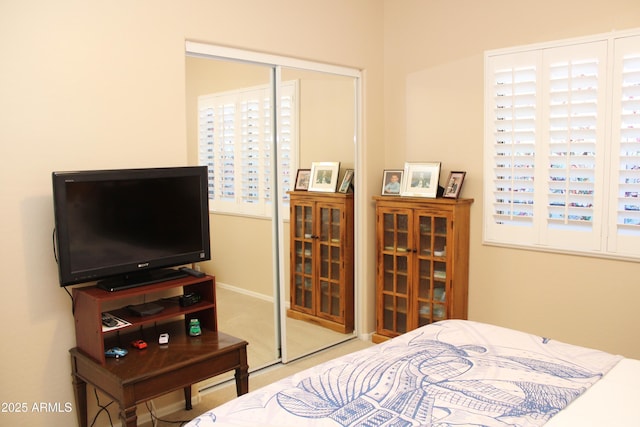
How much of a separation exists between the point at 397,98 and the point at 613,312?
2.19m

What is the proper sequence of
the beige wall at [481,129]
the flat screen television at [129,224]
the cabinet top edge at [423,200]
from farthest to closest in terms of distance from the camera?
the cabinet top edge at [423,200] < the beige wall at [481,129] < the flat screen television at [129,224]

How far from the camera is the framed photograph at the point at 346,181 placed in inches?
165

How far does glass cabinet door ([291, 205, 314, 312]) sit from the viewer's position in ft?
12.8

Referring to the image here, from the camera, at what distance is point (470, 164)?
3.84m

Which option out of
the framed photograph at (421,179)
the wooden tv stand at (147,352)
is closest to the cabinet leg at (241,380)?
the wooden tv stand at (147,352)

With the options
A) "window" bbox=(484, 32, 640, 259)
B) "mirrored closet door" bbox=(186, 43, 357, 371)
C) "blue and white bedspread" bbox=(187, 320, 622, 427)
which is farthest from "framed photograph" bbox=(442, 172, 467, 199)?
"blue and white bedspread" bbox=(187, 320, 622, 427)

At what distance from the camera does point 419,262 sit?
3.90 metres

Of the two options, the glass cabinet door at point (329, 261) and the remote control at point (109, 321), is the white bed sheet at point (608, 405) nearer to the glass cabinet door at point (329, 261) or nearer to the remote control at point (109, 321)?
the remote control at point (109, 321)

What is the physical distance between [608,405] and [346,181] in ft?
8.97

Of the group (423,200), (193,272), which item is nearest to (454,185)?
(423,200)

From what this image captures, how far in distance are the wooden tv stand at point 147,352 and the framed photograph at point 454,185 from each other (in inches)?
73.3

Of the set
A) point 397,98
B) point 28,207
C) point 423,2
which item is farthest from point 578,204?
point 28,207

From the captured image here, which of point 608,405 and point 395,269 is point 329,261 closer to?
point 395,269

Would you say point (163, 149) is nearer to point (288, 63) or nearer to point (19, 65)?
point (19, 65)
